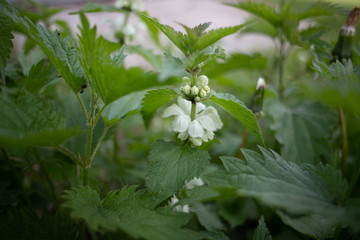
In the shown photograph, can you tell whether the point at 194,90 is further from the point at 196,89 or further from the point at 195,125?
the point at 195,125

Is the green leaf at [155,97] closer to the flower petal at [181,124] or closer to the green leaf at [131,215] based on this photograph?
the flower petal at [181,124]

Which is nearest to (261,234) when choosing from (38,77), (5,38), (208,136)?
(208,136)

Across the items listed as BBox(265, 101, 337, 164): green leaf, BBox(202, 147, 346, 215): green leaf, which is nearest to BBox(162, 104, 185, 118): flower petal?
BBox(202, 147, 346, 215): green leaf

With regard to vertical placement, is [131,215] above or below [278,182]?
below

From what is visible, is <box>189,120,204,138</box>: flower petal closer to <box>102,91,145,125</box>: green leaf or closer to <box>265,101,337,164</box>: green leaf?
<box>102,91,145,125</box>: green leaf

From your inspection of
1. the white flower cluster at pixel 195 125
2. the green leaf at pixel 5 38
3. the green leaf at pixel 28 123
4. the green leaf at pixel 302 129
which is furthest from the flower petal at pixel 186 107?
the green leaf at pixel 5 38

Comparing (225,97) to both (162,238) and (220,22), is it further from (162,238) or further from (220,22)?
(220,22)

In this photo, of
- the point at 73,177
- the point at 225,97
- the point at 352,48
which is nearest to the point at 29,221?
the point at 73,177

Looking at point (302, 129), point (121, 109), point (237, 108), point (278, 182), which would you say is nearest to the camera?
point (278, 182)
